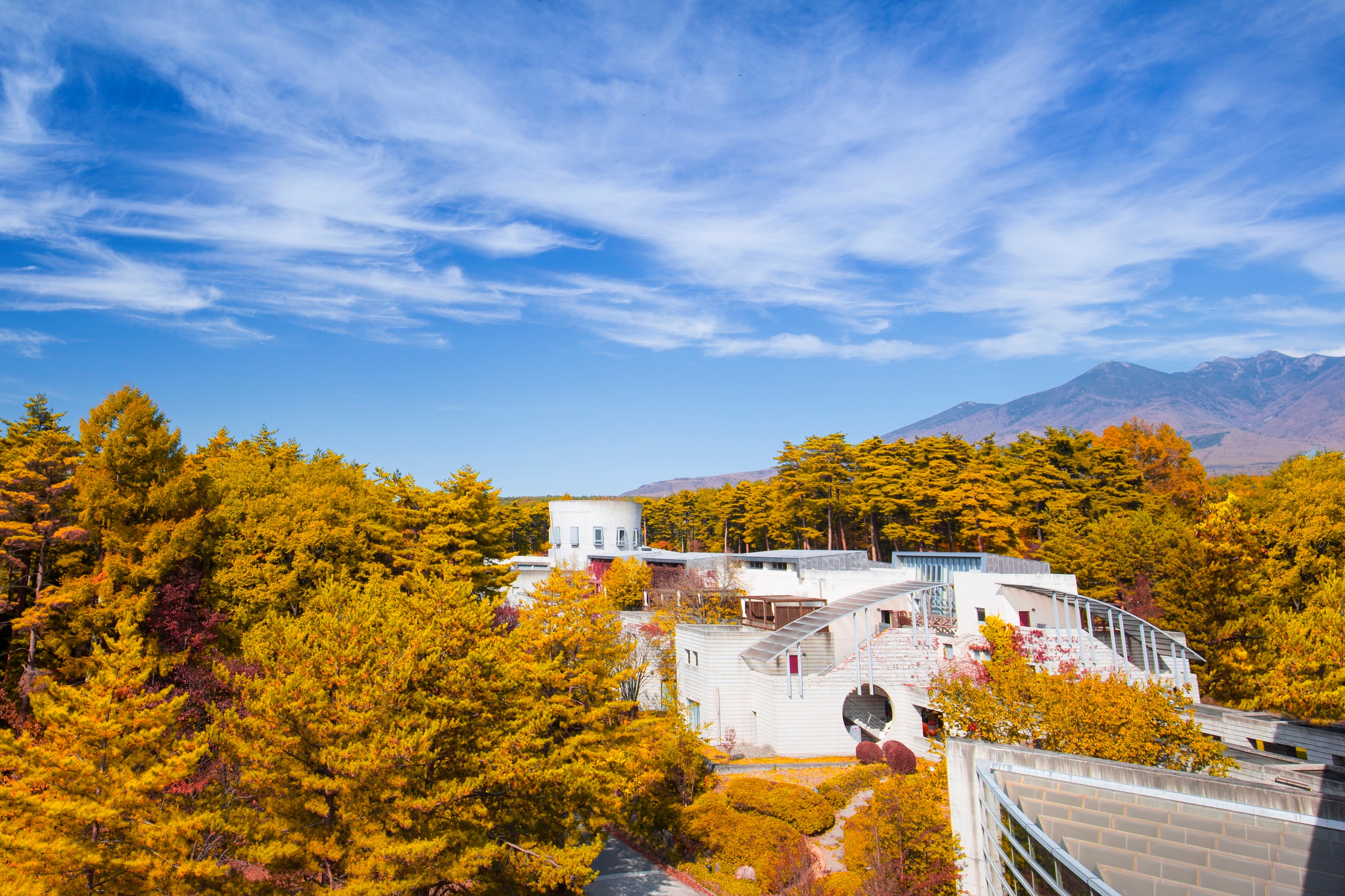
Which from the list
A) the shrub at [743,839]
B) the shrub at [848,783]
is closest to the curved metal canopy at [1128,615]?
the shrub at [848,783]

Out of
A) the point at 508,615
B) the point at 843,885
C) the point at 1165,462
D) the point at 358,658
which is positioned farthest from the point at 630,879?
the point at 1165,462

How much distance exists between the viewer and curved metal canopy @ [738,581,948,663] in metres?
27.0

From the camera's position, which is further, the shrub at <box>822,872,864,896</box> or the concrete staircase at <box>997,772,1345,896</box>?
the shrub at <box>822,872,864,896</box>

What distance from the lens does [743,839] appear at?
17.7 meters

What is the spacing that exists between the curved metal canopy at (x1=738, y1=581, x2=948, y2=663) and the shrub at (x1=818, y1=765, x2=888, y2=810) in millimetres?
5116

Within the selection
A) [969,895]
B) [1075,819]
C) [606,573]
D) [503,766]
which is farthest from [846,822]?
[606,573]

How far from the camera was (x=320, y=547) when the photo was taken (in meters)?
28.2

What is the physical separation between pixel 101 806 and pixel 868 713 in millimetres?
24381

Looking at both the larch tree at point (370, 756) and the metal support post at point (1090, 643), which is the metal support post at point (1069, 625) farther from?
the larch tree at point (370, 756)

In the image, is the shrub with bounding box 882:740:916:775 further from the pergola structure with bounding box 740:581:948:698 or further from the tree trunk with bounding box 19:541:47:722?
the tree trunk with bounding box 19:541:47:722

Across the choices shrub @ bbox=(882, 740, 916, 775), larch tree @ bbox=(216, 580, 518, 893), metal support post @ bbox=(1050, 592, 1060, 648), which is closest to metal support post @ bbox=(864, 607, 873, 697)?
shrub @ bbox=(882, 740, 916, 775)

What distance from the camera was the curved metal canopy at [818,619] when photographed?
27.0 m

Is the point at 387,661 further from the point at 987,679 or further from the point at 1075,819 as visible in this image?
the point at 987,679

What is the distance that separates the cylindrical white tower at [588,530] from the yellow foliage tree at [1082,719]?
137 ft
